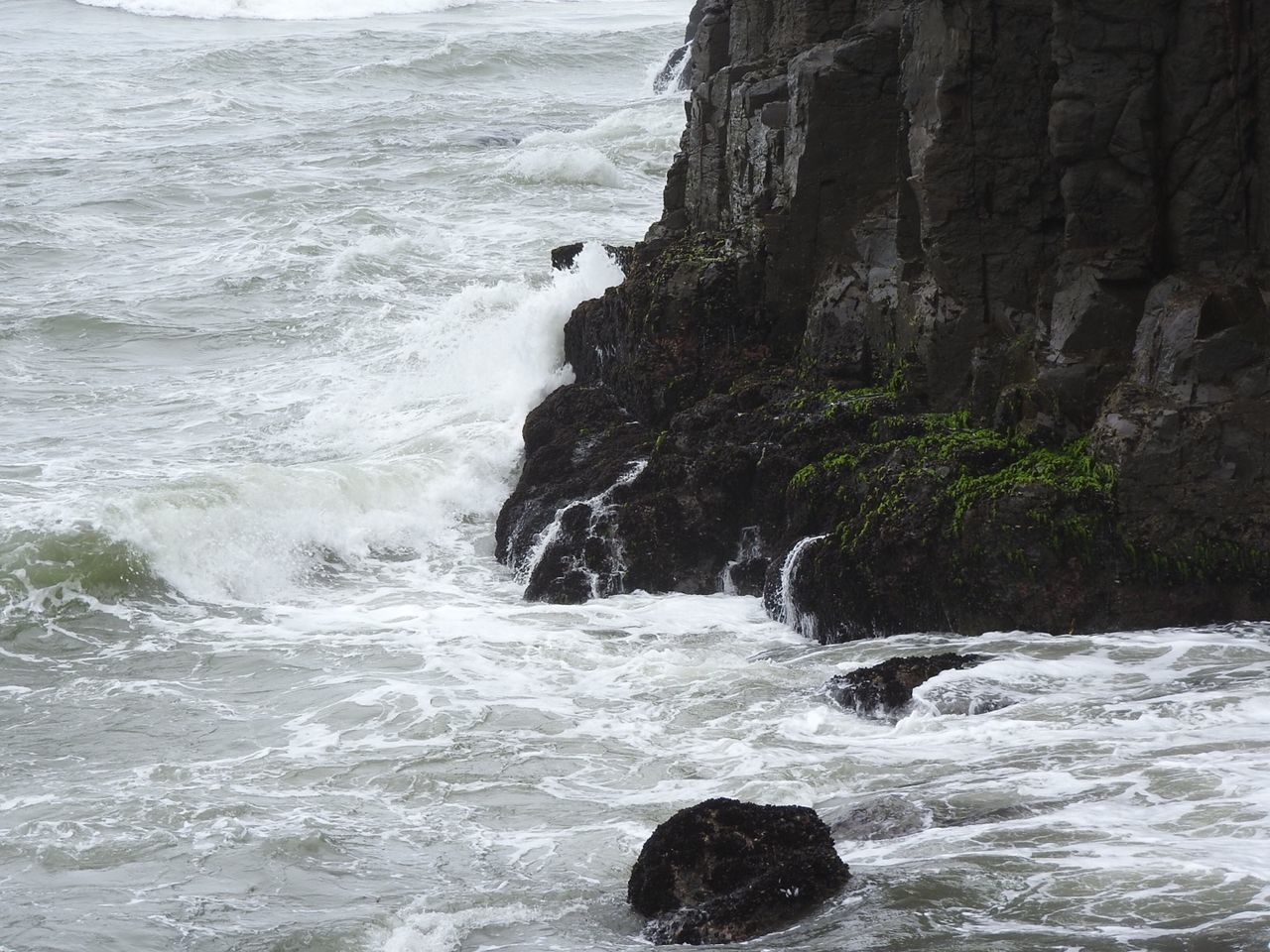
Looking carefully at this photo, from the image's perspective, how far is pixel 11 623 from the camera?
13836 mm

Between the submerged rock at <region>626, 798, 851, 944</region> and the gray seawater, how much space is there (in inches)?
6.9

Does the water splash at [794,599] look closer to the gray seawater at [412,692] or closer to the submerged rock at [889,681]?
the gray seawater at [412,692]

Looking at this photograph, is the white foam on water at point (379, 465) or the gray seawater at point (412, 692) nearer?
the gray seawater at point (412, 692)

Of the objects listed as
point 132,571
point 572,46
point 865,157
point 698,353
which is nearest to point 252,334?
point 132,571

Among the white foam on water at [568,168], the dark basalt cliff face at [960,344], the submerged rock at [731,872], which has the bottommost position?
the submerged rock at [731,872]

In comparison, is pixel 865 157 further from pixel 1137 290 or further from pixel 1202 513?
pixel 1202 513

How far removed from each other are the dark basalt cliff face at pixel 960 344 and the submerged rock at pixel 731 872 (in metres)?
3.74

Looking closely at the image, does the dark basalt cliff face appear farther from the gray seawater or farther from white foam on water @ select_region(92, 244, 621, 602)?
white foam on water @ select_region(92, 244, 621, 602)

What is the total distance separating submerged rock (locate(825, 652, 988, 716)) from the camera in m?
10.0

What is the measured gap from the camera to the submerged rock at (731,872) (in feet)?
24.9

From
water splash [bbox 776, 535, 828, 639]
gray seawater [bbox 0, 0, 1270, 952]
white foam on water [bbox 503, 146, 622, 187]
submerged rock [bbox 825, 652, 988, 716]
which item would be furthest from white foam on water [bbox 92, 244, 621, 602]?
white foam on water [bbox 503, 146, 622, 187]

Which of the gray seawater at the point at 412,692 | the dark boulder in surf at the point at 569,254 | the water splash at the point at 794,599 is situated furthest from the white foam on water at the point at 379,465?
the water splash at the point at 794,599

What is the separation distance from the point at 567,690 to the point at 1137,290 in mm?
4815

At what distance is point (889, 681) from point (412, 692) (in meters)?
3.64
